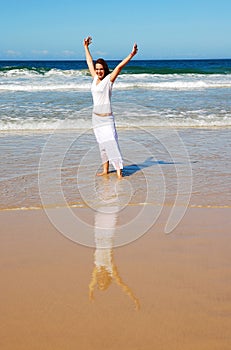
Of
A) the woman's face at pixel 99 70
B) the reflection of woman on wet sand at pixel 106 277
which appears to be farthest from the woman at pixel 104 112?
the reflection of woman on wet sand at pixel 106 277

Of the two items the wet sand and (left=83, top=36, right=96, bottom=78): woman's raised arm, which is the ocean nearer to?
the wet sand

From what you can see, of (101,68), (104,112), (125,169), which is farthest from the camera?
(125,169)

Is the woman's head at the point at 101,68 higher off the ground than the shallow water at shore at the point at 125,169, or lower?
higher

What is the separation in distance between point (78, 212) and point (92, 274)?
5.29ft

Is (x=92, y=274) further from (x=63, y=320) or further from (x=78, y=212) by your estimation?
(x=78, y=212)

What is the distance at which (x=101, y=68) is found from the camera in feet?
20.2

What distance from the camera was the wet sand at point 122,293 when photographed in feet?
8.43

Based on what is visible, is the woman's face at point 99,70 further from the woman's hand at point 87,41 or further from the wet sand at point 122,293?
the wet sand at point 122,293

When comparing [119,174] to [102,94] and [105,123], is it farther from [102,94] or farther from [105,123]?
[102,94]

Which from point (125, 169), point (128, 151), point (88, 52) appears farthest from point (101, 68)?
point (128, 151)

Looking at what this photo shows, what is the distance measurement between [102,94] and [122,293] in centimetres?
374

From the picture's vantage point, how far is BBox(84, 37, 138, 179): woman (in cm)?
626

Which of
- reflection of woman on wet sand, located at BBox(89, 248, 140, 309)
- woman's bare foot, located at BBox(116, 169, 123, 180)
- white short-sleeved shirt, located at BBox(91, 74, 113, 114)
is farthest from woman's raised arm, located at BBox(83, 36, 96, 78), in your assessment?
reflection of woman on wet sand, located at BBox(89, 248, 140, 309)

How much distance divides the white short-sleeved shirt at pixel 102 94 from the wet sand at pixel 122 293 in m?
2.46
